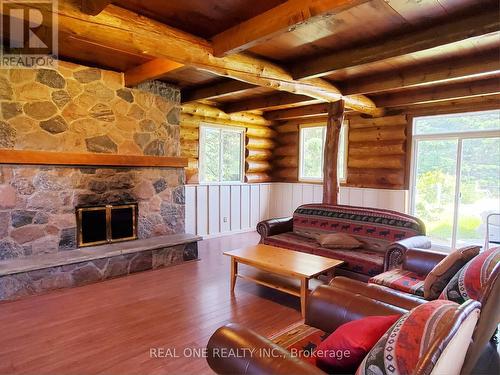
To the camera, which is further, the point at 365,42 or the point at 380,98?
the point at 380,98

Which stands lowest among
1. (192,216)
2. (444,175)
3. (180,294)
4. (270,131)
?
(180,294)

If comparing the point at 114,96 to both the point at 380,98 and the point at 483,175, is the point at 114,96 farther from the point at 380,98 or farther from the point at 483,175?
the point at 483,175

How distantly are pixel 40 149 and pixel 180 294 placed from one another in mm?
2320

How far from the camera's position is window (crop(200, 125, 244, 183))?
20.1ft

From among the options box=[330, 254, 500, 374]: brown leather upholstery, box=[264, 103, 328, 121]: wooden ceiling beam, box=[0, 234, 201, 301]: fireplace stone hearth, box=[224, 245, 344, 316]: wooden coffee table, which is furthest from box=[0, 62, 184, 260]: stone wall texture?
box=[330, 254, 500, 374]: brown leather upholstery

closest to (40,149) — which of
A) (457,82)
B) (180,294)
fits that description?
(180,294)

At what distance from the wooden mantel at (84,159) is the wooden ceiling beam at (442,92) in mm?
3430

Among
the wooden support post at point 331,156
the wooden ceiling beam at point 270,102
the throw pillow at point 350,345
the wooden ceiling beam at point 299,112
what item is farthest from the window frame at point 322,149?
the throw pillow at point 350,345

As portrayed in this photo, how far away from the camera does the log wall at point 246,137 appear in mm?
5789

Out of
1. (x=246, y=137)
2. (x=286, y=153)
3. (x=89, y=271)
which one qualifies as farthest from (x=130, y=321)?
(x=286, y=153)

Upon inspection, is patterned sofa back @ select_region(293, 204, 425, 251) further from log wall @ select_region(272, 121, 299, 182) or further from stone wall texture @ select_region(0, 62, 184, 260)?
log wall @ select_region(272, 121, 299, 182)

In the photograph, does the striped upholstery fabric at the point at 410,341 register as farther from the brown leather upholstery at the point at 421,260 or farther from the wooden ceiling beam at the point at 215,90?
the wooden ceiling beam at the point at 215,90

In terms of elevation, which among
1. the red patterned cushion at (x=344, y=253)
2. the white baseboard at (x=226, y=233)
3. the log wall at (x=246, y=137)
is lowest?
the white baseboard at (x=226, y=233)

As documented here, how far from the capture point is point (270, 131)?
7336mm
